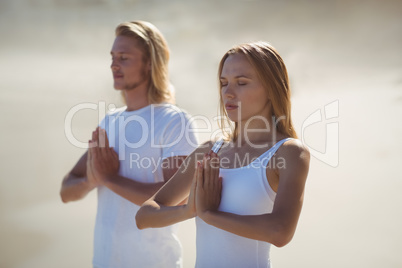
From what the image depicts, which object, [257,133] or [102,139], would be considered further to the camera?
[102,139]

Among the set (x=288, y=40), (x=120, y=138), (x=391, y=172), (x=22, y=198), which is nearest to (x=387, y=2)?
(x=288, y=40)

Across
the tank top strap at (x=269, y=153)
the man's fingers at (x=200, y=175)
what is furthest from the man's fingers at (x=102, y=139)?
the tank top strap at (x=269, y=153)

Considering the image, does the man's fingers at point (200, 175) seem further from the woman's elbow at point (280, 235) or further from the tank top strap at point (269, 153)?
the woman's elbow at point (280, 235)

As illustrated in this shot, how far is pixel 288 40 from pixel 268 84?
64.1 inches

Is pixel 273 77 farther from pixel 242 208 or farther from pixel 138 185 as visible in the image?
pixel 138 185

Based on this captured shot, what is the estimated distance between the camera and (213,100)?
11.4ft

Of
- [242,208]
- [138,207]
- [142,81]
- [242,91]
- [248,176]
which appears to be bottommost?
[138,207]

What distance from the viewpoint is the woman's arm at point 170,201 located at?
1.76 meters

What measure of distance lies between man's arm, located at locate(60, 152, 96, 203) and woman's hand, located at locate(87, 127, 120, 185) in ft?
0.26

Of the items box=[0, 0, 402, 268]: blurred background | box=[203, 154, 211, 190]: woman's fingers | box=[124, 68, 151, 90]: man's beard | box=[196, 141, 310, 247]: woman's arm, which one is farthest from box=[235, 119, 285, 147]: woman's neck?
box=[124, 68, 151, 90]: man's beard

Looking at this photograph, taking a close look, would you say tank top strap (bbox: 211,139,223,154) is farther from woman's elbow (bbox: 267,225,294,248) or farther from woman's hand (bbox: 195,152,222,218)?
woman's elbow (bbox: 267,225,294,248)

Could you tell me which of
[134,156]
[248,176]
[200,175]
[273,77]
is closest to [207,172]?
[200,175]

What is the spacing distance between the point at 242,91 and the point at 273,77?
13cm

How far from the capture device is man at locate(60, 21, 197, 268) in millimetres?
2256
